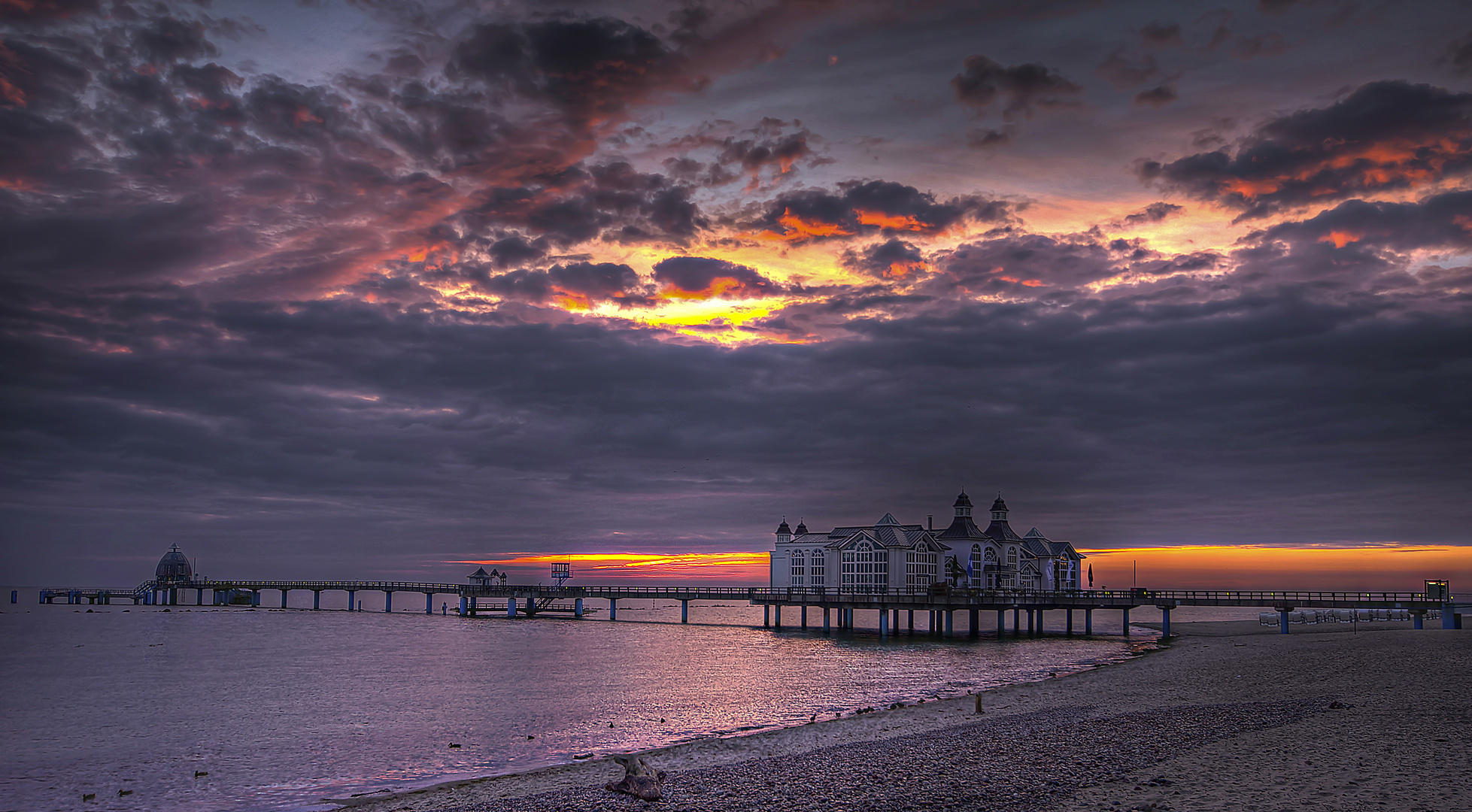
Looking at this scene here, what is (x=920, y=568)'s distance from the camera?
8906 cm

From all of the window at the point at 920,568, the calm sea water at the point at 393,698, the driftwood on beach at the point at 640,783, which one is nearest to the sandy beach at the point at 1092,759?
the driftwood on beach at the point at 640,783

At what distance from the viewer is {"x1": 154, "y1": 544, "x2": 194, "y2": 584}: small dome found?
164m

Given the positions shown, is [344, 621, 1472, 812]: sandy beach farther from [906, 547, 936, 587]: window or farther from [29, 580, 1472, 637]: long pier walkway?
[906, 547, 936, 587]: window

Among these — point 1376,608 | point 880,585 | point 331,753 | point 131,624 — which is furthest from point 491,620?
point 1376,608

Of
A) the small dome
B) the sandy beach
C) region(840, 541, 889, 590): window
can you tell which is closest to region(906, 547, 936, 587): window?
region(840, 541, 889, 590): window

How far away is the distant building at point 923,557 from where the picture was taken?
87.4 metres

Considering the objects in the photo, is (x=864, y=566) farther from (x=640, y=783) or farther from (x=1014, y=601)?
(x=640, y=783)

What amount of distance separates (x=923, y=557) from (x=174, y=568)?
144 meters

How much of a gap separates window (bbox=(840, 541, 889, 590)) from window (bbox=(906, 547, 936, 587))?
2299 mm

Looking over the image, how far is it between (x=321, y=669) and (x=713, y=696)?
92.7 feet

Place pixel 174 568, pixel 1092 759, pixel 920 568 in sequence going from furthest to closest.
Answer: pixel 174 568, pixel 920 568, pixel 1092 759

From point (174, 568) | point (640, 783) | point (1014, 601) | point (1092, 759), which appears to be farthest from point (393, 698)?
point (174, 568)

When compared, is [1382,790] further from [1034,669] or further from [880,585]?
[880,585]

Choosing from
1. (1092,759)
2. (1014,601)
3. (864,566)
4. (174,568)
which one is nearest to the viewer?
(1092,759)
